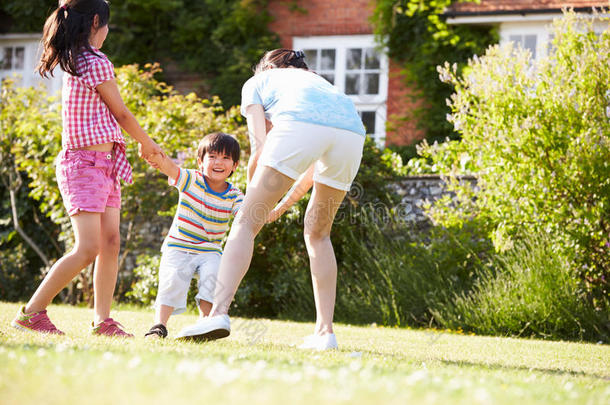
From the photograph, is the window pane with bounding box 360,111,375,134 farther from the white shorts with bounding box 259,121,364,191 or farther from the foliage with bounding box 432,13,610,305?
the white shorts with bounding box 259,121,364,191

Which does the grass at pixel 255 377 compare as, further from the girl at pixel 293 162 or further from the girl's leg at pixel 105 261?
the girl's leg at pixel 105 261

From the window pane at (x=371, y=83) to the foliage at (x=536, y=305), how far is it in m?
6.59

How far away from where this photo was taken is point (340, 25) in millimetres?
12797

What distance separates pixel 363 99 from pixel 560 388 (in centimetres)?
1037

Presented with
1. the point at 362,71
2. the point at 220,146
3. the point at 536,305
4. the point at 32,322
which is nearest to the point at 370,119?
the point at 362,71

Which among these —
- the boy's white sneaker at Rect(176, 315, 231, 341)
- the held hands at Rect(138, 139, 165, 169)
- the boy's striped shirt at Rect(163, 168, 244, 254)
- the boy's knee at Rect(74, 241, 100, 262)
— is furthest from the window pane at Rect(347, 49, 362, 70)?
the boy's white sneaker at Rect(176, 315, 231, 341)

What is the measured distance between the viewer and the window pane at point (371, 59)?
12.5 metres

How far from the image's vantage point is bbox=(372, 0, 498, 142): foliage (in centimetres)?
1159

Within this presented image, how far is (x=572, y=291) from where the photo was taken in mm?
6102

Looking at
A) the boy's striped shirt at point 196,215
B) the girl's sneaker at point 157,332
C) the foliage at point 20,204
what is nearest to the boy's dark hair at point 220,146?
the boy's striped shirt at point 196,215

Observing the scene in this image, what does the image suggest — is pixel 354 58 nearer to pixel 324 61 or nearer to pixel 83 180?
pixel 324 61

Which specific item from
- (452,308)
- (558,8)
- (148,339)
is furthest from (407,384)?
(558,8)

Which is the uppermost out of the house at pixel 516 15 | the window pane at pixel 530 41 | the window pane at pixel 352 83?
the house at pixel 516 15

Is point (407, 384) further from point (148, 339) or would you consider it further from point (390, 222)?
point (390, 222)
